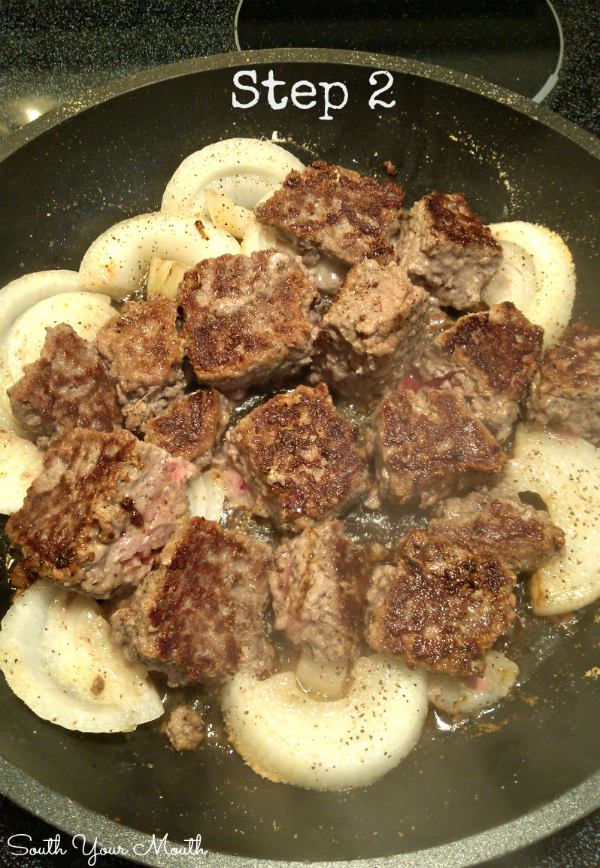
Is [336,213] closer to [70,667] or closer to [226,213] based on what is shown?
[226,213]

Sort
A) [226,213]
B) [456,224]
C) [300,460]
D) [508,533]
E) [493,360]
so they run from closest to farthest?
[508,533], [300,460], [493,360], [456,224], [226,213]

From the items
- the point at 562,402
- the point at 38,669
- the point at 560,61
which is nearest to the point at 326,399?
the point at 562,402

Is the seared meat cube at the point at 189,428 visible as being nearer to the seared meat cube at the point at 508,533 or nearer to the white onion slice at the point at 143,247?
the white onion slice at the point at 143,247

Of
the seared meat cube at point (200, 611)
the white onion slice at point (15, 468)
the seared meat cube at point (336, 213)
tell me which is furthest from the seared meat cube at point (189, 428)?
the seared meat cube at point (336, 213)

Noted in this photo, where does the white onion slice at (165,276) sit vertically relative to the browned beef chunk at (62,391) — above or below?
above

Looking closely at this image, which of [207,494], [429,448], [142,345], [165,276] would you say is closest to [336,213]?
[165,276]

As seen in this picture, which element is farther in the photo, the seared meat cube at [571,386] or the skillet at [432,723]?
the seared meat cube at [571,386]

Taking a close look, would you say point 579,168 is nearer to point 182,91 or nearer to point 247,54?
point 247,54
